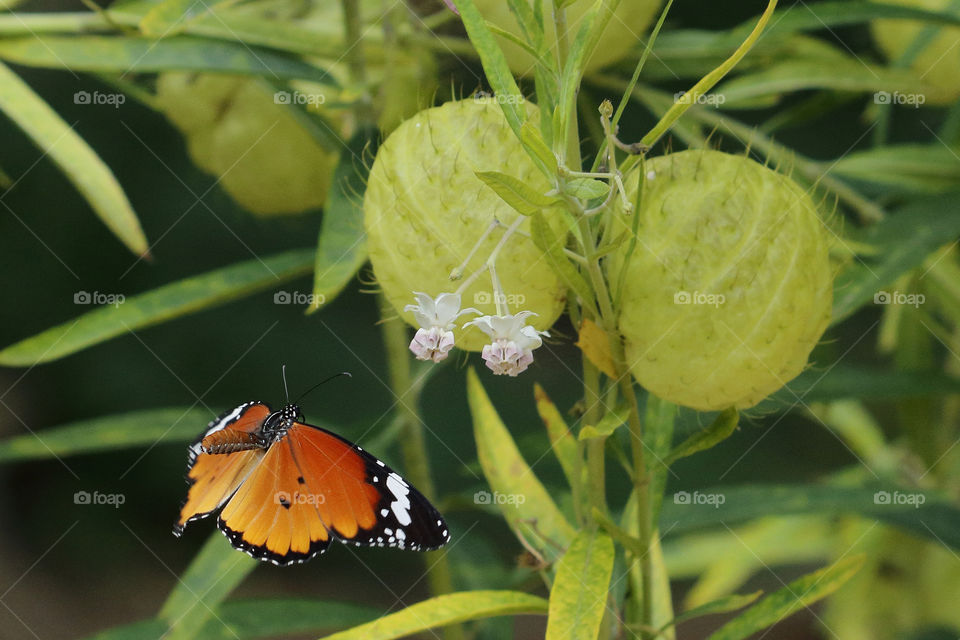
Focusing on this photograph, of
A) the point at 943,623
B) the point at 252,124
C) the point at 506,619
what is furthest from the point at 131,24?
the point at 943,623

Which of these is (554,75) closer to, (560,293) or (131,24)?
(560,293)

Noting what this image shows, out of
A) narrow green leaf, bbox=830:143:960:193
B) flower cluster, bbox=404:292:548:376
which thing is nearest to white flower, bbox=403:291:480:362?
flower cluster, bbox=404:292:548:376

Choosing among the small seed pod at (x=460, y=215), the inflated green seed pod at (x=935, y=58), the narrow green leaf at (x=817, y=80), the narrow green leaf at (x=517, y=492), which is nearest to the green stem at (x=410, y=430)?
the narrow green leaf at (x=517, y=492)

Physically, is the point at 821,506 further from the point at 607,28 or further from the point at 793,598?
the point at 607,28

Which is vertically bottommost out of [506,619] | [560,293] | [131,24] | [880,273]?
[506,619]

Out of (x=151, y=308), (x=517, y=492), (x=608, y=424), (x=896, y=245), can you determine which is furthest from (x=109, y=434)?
(x=896, y=245)
